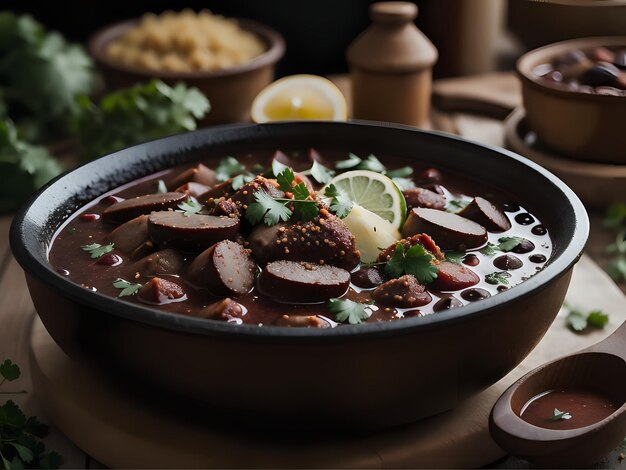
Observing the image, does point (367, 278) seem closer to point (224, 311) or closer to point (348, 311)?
point (348, 311)

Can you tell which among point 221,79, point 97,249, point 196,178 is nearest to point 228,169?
point 196,178

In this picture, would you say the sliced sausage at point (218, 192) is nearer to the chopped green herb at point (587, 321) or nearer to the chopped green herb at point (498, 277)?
the chopped green herb at point (498, 277)

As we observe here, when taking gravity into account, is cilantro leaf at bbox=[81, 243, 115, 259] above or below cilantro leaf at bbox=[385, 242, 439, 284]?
below

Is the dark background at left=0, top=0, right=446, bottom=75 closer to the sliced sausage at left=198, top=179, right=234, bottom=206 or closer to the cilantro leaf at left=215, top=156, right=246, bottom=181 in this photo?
the cilantro leaf at left=215, top=156, right=246, bottom=181

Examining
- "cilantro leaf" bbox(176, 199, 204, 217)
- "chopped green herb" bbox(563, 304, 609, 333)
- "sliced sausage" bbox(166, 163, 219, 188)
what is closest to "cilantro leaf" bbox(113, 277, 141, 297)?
"cilantro leaf" bbox(176, 199, 204, 217)

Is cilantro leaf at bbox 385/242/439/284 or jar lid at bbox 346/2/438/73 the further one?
jar lid at bbox 346/2/438/73
